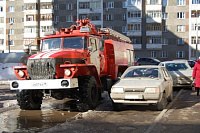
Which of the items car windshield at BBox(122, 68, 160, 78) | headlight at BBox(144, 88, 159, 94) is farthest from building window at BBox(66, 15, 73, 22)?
headlight at BBox(144, 88, 159, 94)

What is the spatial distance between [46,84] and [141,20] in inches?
1963

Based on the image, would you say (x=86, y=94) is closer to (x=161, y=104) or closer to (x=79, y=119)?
(x=79, y=119)

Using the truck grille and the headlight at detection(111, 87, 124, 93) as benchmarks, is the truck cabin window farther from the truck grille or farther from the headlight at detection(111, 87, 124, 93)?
the headlight at detection(111, 87, 124, 93)

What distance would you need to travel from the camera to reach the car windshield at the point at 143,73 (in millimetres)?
10102

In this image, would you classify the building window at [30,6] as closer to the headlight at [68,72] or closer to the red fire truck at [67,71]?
the red fire truck at [67,71]

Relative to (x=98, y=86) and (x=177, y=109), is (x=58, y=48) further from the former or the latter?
(x=177, y=109)

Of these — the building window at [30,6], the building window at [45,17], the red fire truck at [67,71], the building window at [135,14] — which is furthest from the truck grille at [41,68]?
the building window at [30,6]

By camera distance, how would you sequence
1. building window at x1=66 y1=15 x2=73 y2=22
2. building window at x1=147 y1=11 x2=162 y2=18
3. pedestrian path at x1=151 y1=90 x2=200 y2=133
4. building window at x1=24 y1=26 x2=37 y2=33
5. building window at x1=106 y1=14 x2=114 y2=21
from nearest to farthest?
pedestrian path at x1=151 y1=90 x2=200 y2=133 → building window at x1=147 y1=11 x2=162 y2=18 → building window at x1=106 y1=14 x2=114 y2=21 → building window at x1=24 y1=26 x2=37 y2=33 → building window at x1=66 y1=15 x2=73 y2=22

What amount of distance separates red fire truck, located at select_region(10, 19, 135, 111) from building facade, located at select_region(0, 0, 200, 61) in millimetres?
45712

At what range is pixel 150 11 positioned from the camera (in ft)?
185

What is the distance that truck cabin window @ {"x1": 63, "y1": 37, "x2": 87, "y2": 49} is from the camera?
408 inches

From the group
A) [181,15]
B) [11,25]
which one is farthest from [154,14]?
[11,25]

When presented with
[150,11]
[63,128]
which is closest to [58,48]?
[63,128]

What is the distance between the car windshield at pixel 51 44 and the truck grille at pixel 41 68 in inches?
58.0
